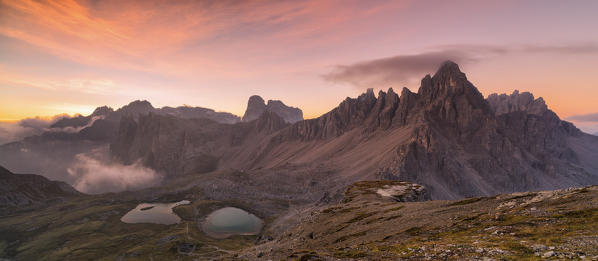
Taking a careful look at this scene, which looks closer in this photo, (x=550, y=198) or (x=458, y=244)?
(x=458, y=244)

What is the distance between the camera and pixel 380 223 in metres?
58.0

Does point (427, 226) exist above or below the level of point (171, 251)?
above

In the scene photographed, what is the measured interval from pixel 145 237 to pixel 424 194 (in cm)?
17549

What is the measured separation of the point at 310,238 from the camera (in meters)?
65.6

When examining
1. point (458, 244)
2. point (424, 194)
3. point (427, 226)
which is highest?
point (458, 244)

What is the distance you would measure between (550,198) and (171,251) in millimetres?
165648

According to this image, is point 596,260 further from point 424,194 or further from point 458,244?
point 424,194

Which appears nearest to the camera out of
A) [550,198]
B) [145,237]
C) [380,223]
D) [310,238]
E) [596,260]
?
[596,260]

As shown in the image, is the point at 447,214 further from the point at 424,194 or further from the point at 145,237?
the point at 145,237

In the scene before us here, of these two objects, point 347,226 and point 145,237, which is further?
point 145,237

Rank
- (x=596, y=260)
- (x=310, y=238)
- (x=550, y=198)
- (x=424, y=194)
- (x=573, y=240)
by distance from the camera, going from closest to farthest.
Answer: (x=596, y=260) < (x=573, y=240) < (x=550, y=198) < (x=310, y=238) < (x=424, y=194)

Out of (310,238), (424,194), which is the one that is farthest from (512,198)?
(424,194)

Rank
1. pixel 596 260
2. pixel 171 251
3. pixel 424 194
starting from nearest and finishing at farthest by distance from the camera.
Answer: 1. pixel 596 260
2. pixel 424 194
3. pixel 171 251

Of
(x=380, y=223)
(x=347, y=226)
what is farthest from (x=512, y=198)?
(x=347, y=226)
